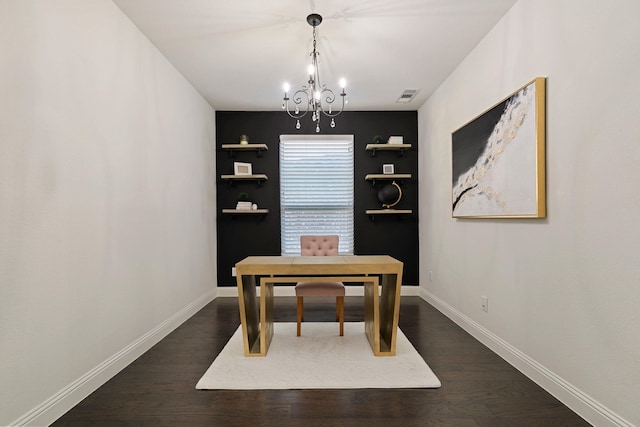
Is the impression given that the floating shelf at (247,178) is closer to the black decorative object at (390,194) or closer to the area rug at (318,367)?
the black decorative object at (390,194)

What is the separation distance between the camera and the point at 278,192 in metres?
4.83

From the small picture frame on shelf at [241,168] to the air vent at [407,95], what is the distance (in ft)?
7.38

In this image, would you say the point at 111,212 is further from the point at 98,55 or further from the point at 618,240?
the point at 618,240

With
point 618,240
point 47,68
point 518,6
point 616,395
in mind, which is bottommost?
point 616,395

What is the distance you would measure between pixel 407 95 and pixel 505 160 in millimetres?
2049

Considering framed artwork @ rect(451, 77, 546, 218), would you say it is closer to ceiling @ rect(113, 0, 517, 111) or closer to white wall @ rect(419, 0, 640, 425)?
white wall @ rect(419, 0, 640, 425)

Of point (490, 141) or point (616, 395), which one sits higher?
point (490, 141)

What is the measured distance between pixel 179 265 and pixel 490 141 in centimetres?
324

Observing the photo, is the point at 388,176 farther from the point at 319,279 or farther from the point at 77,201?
the point at 77,201

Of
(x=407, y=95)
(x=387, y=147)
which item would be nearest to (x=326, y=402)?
(x=387, y=147)

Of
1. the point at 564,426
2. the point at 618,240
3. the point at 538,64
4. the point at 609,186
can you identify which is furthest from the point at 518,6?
the point at 564,426

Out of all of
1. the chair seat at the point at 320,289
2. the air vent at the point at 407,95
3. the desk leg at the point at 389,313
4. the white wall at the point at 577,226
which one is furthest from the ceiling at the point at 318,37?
the chair seat at the point at 320,289

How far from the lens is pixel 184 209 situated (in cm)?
369

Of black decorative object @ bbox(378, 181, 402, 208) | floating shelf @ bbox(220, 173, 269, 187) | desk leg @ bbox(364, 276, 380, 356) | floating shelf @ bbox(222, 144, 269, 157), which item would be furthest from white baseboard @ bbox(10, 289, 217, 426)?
black decorative object @ bbox(378, 181, 402, 208)
